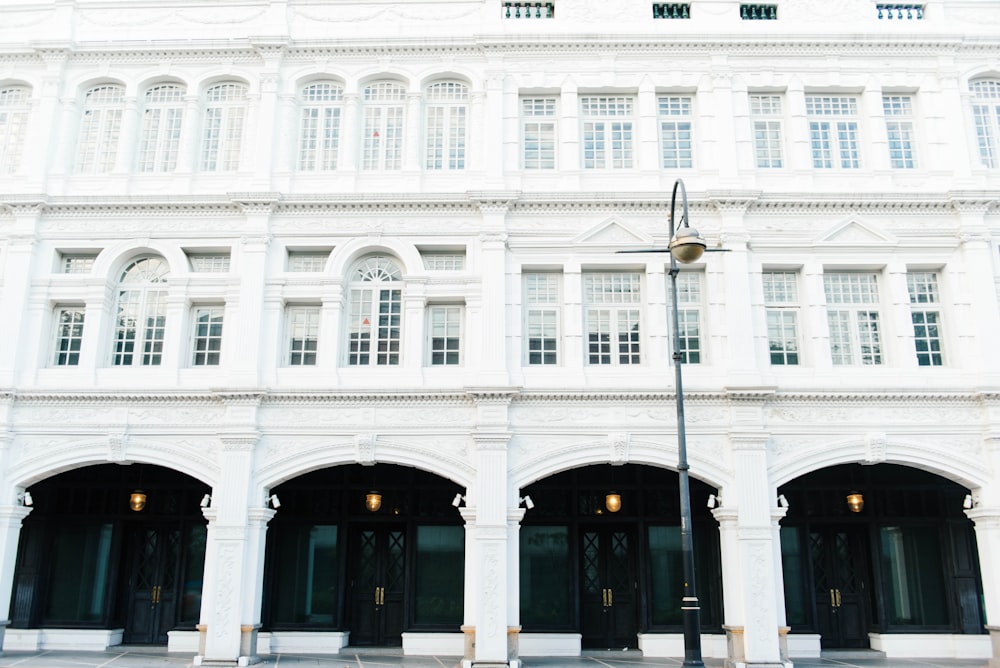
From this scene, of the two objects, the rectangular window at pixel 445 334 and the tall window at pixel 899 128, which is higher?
the tall window at pixel 899 128

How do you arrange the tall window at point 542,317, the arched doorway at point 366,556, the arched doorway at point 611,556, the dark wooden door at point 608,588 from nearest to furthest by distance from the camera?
the tall window at point 542,317, the arched doorway at point 611,556, the arched doorway at point 366,556, the dark wooden door at point 608,588

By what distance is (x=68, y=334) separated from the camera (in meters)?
17.9

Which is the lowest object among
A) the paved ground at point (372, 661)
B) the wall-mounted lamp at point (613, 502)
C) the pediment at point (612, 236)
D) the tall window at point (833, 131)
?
the paved ground at point (372, 661)

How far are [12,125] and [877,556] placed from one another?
21943mm

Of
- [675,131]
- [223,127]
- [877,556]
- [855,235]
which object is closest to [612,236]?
[675,131]

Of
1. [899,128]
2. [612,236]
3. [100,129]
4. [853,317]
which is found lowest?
[853,317]

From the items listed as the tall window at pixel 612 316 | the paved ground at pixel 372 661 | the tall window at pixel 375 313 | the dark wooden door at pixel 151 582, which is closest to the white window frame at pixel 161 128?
the tall window at pixel 375 313

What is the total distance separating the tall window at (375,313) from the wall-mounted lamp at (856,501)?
10548 mm

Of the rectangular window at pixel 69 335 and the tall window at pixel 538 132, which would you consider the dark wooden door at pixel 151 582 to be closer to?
the rectangular window at pixel 69 335

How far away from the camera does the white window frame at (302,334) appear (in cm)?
1748

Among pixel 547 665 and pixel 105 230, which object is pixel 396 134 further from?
pixel 547 665

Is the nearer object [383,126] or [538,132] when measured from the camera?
[538,132]

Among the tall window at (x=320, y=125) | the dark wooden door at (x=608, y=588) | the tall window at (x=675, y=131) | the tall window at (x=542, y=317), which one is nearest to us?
the tall window at (x=542, y=317)

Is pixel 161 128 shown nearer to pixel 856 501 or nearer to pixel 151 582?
pixel 151 582
